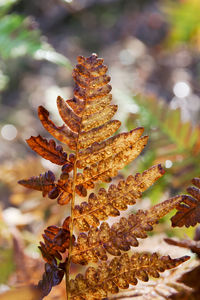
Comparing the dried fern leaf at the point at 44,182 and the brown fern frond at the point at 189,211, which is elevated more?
the dried fern leaf at the point at 44,182

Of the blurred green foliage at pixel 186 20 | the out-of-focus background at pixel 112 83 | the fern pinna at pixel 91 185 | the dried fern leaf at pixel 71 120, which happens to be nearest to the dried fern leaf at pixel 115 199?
the fern pinna at pixel 91 185

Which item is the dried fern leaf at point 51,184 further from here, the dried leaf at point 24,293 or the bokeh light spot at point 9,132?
the bokeh light spot at point 9,132

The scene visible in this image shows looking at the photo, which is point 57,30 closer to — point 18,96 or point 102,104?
point 18,96

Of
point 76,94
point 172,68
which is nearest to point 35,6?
point 172,68

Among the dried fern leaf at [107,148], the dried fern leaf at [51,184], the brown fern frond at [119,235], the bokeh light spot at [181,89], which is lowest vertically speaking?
the brown fern frond at [119,235]

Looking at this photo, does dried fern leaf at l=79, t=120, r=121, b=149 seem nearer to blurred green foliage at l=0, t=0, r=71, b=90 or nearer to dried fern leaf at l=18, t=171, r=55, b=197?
dried fern leaf at l=18, t=171, r=55, b=197

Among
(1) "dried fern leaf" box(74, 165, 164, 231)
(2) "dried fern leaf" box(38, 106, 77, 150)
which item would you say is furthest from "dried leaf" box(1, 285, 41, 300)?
(2) "dried fern leaf" box(38, 106, 77, 150)
